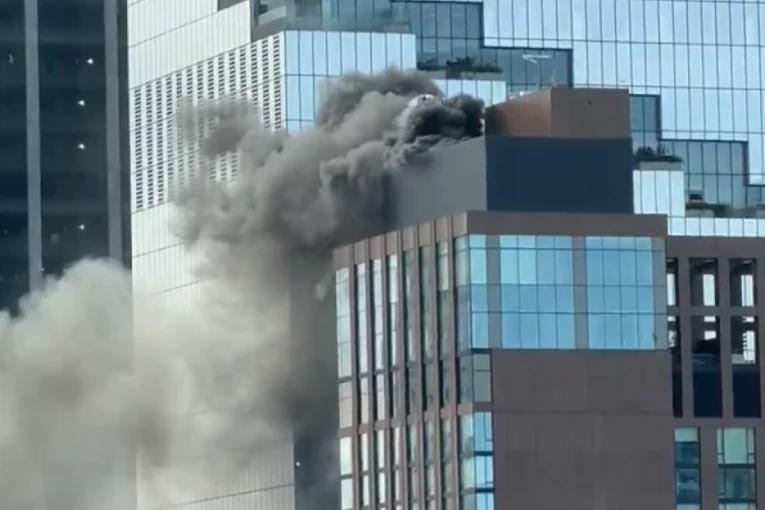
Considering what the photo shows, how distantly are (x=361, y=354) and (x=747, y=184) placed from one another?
25.5 m

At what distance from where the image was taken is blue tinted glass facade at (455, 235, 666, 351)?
131 meters

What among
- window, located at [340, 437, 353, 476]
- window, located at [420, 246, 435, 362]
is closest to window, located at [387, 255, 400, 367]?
window, located at [420, 246, 435, 362]

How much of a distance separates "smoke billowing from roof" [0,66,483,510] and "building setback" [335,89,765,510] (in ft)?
12.5

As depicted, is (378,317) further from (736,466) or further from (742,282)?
(736,466)

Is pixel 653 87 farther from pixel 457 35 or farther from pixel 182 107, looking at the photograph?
pixel 182 107

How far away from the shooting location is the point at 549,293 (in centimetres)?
13162

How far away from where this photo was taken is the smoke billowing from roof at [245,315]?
140m

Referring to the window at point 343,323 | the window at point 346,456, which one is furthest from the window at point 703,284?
the window at point 346,456

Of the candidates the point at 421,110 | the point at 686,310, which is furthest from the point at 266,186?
the point at 686,310

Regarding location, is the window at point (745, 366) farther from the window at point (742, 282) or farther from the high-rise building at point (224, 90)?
the high-rise building at point (224, 90)

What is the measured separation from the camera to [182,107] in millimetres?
154250

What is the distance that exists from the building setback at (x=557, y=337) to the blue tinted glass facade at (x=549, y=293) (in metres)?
0.05

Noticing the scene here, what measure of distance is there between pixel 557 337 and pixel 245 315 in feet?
63.2

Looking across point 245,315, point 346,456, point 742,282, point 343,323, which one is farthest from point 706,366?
point 245,315
